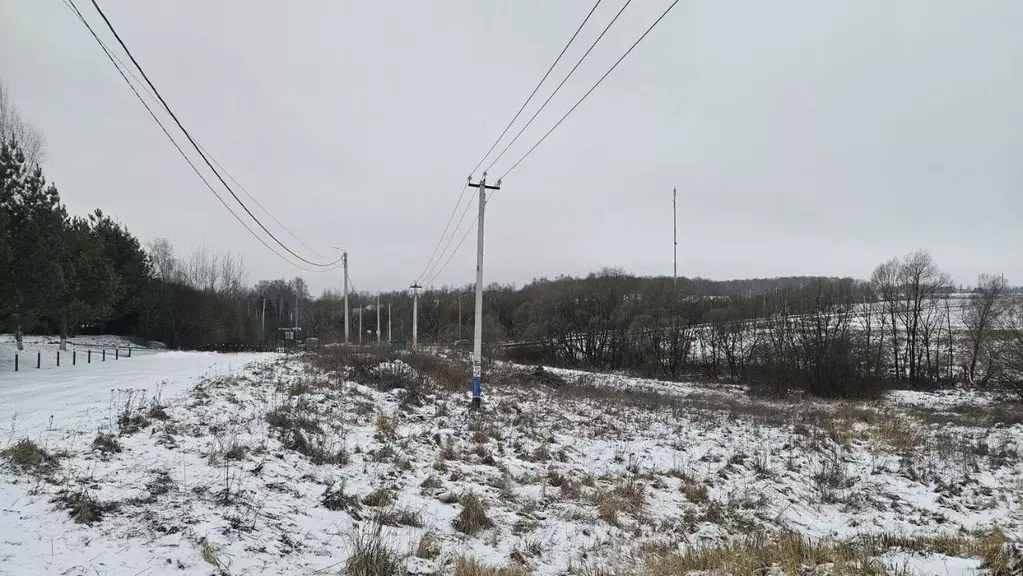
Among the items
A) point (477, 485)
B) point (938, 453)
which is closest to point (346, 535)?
point (477, 485)

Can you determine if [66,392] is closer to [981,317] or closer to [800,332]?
[800,332]

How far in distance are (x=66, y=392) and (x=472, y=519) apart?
11.0 metres

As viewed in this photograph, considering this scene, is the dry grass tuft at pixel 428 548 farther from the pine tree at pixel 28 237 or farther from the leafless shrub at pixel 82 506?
the pine tree at pixel 28 237

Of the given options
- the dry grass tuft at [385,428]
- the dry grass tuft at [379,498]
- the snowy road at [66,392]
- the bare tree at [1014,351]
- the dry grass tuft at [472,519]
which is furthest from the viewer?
Result: the bare tree at [1014,351]

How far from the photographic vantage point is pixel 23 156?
1867 centimetres

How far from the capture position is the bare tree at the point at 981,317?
130 ft

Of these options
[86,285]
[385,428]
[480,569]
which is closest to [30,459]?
[480,569]

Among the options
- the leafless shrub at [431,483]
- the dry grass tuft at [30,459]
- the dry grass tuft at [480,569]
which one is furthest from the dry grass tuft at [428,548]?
the dry grass tuft at [30,459]

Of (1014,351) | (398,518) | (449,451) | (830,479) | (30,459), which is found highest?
(30,459)

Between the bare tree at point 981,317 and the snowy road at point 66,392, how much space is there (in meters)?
50.0

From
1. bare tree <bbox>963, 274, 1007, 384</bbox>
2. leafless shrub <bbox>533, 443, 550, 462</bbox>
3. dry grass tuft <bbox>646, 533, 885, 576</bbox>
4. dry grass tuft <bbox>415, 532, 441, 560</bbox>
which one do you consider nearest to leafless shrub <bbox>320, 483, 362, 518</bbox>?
dry grass tuft <bbox>415, 532, 441, 560</bbox>

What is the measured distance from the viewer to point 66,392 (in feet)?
38.2

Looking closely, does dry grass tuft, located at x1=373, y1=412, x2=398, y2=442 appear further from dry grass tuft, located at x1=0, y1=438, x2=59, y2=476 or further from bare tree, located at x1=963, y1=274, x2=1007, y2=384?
bare tree, located at x1=963, y1=274, x2=1007, y2=384

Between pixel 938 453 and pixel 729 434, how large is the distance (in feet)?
16.0
